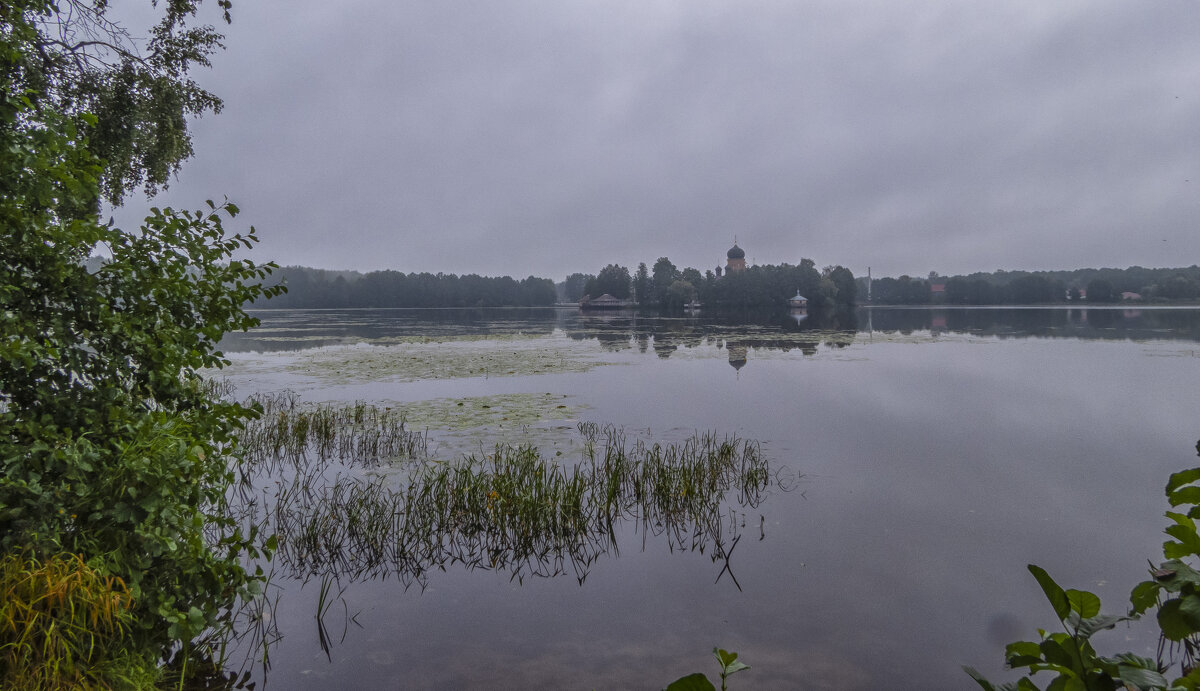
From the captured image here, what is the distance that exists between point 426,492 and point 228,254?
3391mm

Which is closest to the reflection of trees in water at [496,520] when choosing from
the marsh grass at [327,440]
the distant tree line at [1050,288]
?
the marsh grass at [327,440]

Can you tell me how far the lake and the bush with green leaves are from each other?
158cm

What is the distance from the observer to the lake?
4.36 m

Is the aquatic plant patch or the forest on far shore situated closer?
the aquatic plant patch

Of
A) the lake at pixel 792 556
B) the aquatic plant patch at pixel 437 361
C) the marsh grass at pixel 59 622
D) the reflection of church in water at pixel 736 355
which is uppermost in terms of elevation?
the marsh grass at pixel 59 622

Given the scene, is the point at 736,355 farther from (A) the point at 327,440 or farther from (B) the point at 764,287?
(B) the point at 764,287

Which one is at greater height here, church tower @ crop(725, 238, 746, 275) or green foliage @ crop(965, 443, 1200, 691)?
church tower @ crop(725, 238, 746, 275)

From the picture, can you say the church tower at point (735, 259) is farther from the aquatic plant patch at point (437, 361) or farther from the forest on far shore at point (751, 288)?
the aquatic plant patch at point (437, 361)

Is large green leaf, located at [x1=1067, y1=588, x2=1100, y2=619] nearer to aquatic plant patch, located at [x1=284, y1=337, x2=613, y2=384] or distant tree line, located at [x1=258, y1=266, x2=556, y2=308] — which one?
aquatic plant patch, located at [x1=284, y1=337, x2=613, y2=384]

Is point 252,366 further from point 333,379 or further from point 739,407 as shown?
point 739,407

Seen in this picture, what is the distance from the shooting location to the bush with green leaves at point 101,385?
2.68 metres

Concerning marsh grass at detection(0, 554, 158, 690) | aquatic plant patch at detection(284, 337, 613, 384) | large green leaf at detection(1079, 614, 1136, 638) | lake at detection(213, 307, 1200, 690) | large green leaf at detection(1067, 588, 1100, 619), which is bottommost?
lake at detection(213, 307, 1200, 690)

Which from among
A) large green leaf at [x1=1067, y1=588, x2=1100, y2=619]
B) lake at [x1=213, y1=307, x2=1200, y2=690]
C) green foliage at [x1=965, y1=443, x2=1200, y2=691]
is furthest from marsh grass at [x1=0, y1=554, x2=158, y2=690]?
large green leaf at [x1=1067, y1=588, x2=1100, y2=619]

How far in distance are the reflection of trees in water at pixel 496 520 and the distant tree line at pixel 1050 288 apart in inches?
4528
